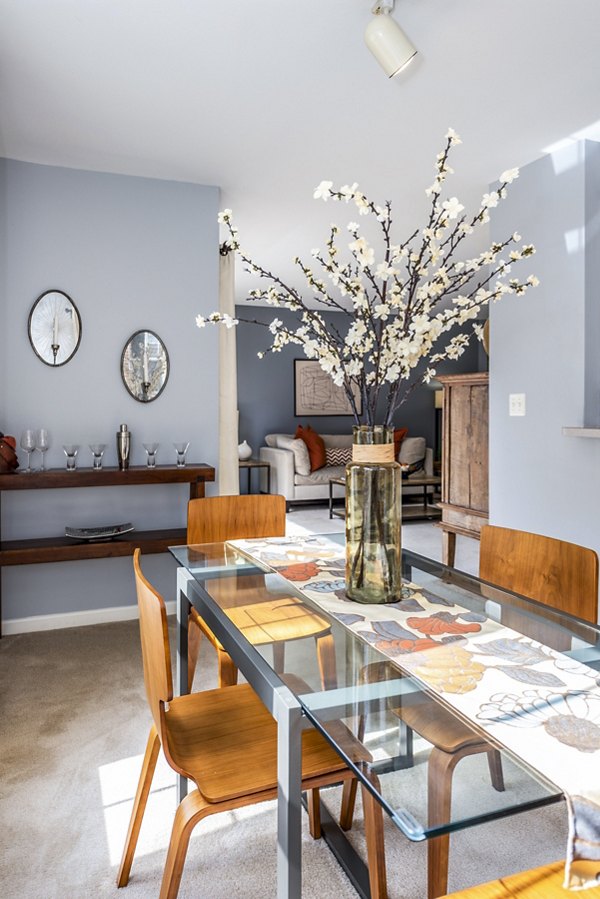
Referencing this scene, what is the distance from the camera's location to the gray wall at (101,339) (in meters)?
3.38

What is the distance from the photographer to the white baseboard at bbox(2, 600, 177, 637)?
3418 mm

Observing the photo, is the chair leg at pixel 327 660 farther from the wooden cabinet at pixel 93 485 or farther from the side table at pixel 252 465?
the side table at pixel 252 465

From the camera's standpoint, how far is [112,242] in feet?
11.6

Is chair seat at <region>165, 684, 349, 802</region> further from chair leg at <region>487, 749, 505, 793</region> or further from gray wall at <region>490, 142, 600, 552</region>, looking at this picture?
gray wall at <region>490, 142, 600, 552</region>

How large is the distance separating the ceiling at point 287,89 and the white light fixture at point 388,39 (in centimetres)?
7

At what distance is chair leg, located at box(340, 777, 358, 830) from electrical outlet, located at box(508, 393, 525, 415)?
224 cm

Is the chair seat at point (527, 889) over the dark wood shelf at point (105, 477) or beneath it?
beneath

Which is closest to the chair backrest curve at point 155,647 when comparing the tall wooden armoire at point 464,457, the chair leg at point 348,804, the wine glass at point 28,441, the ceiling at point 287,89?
the chair leg at point 348,804

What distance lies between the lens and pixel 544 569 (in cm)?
180

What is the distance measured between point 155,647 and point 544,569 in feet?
3.67

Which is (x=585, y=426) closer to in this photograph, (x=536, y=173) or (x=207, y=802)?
(x=536, y=173)

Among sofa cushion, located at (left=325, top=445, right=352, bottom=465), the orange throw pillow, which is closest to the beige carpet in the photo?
the orange throw pillow

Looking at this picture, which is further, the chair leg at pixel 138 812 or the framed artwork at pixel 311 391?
the framed artwork at pixel 311 391

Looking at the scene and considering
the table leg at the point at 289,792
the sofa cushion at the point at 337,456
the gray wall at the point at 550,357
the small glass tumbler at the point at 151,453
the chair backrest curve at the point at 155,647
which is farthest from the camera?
the sofa cushion at the point at 337,456
